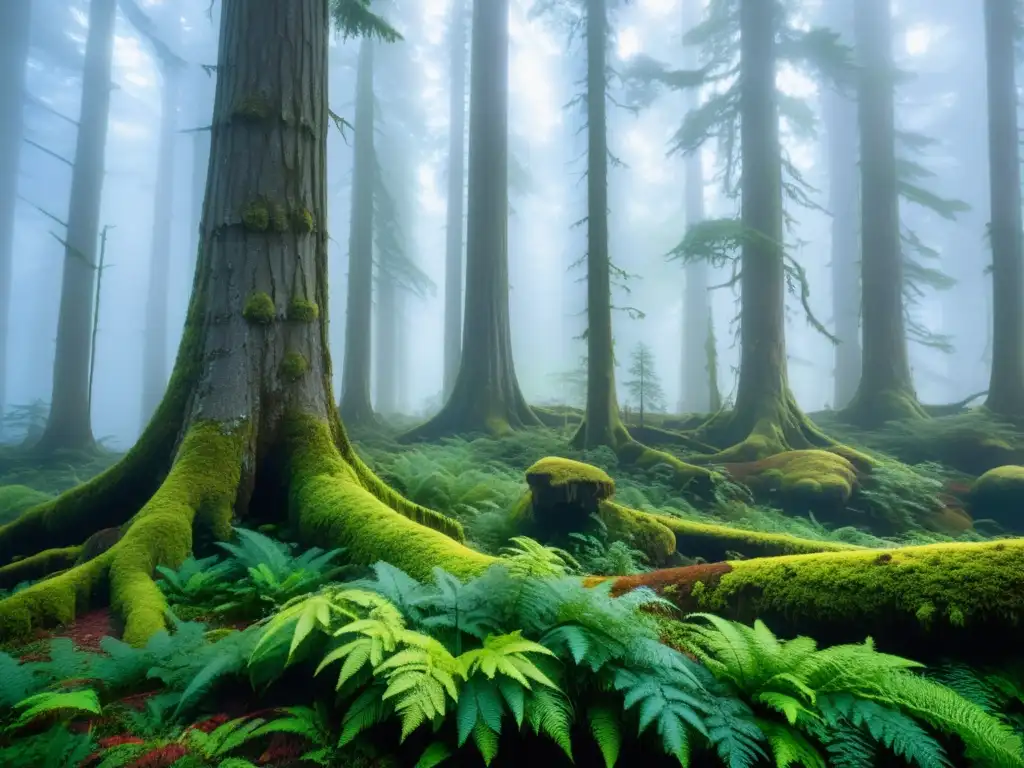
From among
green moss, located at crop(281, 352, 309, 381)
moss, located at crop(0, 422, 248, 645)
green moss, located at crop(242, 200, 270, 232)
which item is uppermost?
green moss, located at crop(242, 200, 270, 232)

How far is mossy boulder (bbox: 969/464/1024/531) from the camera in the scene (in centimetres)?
936

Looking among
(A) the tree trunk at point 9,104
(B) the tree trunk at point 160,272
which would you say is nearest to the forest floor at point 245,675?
(A) the tree trunk at point 9,104

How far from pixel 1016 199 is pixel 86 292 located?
85.8 ft

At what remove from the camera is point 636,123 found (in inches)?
1868

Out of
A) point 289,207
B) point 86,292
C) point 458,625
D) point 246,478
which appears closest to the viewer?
point 458,625

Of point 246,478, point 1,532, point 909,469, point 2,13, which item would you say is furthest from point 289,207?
point 2,13

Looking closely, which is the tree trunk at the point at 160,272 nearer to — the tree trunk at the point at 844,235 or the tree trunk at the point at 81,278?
the tree trunk at the point at 81,278

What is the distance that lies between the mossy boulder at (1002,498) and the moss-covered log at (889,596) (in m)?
9.01

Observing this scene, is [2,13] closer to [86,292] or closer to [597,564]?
[86,292]

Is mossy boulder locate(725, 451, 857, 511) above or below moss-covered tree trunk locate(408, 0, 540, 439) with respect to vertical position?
below

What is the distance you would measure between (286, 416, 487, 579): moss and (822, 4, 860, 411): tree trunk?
23753 millimetres

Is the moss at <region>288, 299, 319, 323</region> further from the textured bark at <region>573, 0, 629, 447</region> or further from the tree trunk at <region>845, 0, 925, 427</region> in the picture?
the tree trunk at <region>845, 0, 925, 427</region>

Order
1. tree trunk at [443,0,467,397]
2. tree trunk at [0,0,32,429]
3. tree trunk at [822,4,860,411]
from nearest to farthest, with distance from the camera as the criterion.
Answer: tree trunk at [0,0,32,429]
tree trunk at [822,4,860,411]
tree trunk at [443,0,467,397]

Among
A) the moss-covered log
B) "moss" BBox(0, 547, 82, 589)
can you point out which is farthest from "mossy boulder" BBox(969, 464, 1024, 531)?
"moss" BBox(0, 547, 82, 589)
